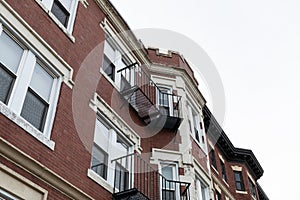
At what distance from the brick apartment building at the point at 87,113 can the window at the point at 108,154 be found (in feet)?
0.11

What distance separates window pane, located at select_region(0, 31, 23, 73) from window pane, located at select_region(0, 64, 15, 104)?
0.65 ft

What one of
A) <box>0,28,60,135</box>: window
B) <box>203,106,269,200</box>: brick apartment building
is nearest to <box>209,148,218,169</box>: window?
<box>203,106,269,200</box>: brick apartment building

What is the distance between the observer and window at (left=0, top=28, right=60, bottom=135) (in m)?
7.70

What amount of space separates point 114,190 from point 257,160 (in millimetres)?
18940

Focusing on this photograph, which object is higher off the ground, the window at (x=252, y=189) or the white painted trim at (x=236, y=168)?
the white painted trim at (x=236, y=168)

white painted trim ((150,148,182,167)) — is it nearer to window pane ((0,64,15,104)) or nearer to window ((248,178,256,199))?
window pane ((0,64,15,104))

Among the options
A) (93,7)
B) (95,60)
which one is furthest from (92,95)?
(93,7)

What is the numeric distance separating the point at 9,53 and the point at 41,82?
112 centimetres

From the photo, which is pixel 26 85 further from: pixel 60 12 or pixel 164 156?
pixel 164 156

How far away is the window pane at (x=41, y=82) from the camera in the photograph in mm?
8609

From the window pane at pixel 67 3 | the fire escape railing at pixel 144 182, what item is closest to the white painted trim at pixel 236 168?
the fire escape railing at pixel 144 182

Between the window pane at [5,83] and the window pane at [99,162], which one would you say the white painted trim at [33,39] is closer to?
the window pane at [5,83]

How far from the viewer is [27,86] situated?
8.18 m

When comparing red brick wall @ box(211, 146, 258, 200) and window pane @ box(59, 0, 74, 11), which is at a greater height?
window pane @ box(59, 0, 74, 11)
